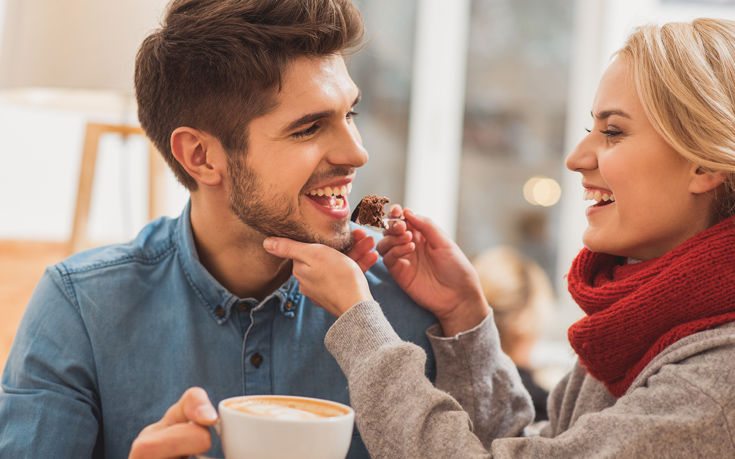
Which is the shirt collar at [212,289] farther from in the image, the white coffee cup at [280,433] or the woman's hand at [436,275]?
the white coffee cup at [280,433]

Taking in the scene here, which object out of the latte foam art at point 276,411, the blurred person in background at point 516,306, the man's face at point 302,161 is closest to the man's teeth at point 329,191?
the man's face at point 302,161

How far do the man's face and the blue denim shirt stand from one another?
4.9 inches

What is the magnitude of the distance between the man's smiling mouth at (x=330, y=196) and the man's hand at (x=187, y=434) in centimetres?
52

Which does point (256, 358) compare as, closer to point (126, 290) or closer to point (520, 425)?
point (126, 290)

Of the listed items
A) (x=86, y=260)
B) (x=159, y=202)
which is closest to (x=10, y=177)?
(x=159, y=202)

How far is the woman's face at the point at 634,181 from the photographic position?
1143 mm

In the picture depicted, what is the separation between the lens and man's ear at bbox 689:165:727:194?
112 centimetres

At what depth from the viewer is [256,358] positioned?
126 centimetres

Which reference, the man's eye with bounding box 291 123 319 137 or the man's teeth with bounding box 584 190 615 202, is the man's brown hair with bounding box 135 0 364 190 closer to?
the man's eye with bounding box 291 123 319 137

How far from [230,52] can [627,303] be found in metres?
0.79

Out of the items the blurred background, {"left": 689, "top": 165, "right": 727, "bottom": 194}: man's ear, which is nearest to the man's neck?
{"left": 689, "top": 165, "right": 727, "bottom": 194}: man's ear

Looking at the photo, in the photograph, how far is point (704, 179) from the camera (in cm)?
113

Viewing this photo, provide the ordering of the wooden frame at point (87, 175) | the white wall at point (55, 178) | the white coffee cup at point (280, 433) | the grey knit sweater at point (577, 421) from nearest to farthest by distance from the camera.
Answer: the white coffee cup at point (280, 433), the grey knit sweater at point (577, 421), the wooden frame at point (87, 175), the white wall at point (55, 178)

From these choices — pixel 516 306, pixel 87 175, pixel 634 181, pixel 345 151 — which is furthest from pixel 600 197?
pixel 87 175
